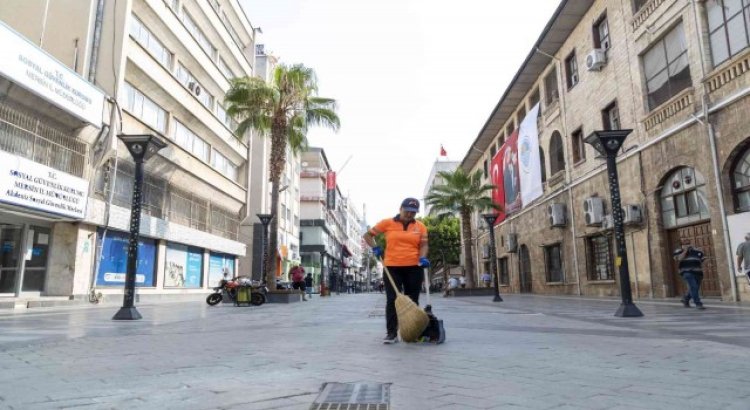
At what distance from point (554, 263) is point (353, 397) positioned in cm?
2330

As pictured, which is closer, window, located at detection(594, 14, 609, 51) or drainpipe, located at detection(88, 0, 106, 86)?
drainpipe, located at detection(88, 0, 106, 86)

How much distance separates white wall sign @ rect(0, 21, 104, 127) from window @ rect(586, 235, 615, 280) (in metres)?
18.4

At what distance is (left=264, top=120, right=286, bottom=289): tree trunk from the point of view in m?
18.5

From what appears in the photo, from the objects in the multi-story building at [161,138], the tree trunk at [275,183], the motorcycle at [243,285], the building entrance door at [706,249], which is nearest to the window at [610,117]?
the building entrance door at [706,249]

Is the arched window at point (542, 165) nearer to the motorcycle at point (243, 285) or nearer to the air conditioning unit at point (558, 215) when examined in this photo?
the air conditioning unit at point (558, 215)

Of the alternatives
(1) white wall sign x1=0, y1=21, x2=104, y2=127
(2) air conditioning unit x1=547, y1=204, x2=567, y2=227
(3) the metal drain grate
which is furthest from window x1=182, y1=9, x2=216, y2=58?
(3) the metal drain grate

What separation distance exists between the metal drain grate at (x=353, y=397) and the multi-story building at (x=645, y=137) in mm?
11827

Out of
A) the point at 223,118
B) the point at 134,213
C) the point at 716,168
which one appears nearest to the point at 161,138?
the point at 223,118

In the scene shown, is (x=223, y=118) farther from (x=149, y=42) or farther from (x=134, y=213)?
(x=134, y=213)

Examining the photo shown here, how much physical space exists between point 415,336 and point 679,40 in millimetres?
13528

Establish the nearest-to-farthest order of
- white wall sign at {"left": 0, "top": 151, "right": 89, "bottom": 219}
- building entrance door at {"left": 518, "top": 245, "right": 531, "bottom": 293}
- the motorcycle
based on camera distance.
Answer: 1. white wall sign at {"left": 0, "top": 151, "right": 89, "bottom": 219}
2. the motorcycle
3. building entrance door at {"left": 518, "top": 245, "right": 531, "bottom": 293}

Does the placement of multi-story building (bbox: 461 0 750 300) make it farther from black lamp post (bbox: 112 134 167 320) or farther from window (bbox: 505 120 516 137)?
black lamp post (bbox: 112 134 167 320)

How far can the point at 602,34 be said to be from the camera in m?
19.2

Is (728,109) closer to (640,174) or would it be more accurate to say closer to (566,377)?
(640,174)
